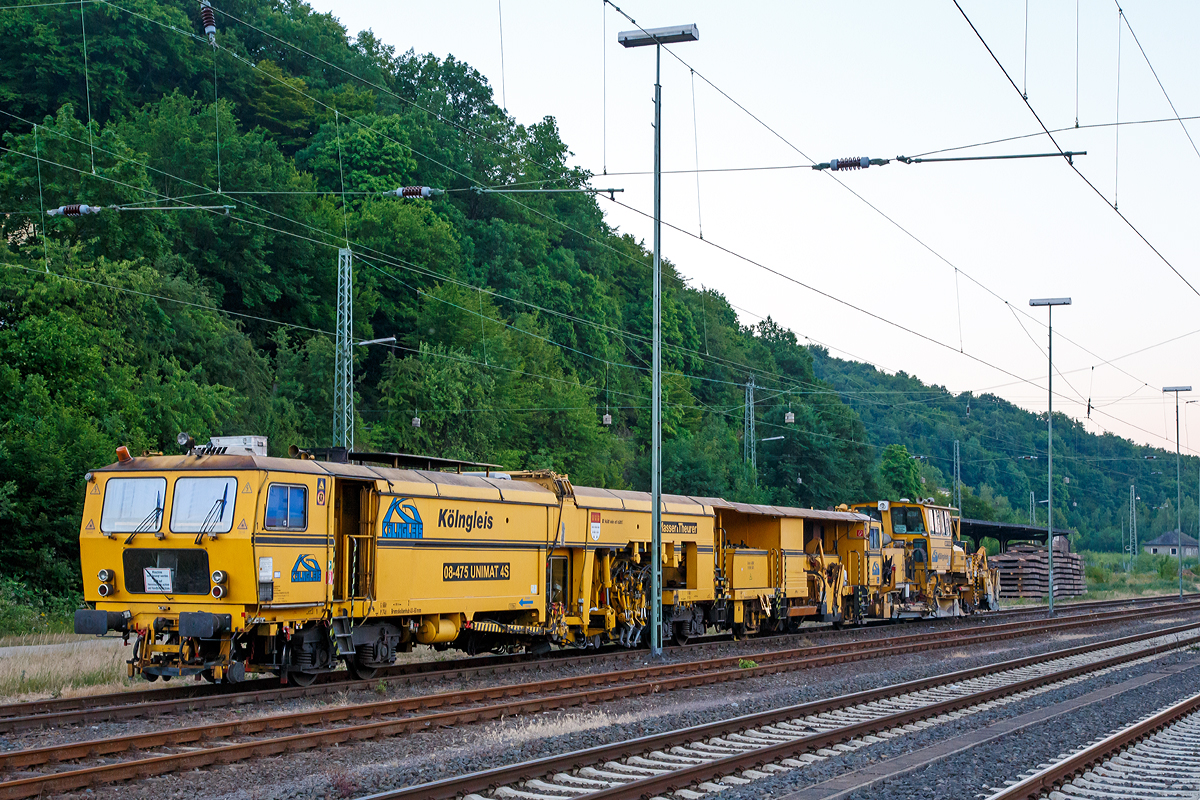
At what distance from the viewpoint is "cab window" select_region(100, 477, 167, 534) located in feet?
50.6

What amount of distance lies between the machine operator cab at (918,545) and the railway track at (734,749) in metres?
17.6

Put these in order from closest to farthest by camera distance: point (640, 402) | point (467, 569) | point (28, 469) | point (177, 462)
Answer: point (177, 462)
point (467, 569)
point (28, 469)
point (640, 402)

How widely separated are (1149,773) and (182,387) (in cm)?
3085

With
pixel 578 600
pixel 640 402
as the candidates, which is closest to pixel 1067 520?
pixel 640 402

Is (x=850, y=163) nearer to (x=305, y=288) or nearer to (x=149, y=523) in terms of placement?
(x=149, y=523)

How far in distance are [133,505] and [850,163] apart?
44.5 feet

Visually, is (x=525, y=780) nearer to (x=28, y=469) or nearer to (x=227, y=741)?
(x=227, y=741)

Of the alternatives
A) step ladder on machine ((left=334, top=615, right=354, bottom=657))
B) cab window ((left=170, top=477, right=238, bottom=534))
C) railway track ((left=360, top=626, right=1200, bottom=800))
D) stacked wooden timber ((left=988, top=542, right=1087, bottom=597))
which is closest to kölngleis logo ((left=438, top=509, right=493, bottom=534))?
step ladder on machine ((left=334, top=615, right=354, bottom=657))

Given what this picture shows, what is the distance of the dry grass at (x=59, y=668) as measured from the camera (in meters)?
16.2

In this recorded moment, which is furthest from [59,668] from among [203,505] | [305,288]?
[305,288]

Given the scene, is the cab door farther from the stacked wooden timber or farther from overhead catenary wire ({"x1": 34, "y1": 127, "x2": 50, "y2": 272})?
the stacked wooden timber

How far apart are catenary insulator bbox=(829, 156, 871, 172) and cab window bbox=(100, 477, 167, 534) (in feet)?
42.2

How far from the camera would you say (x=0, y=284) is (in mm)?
30812

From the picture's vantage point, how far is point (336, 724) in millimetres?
13445
